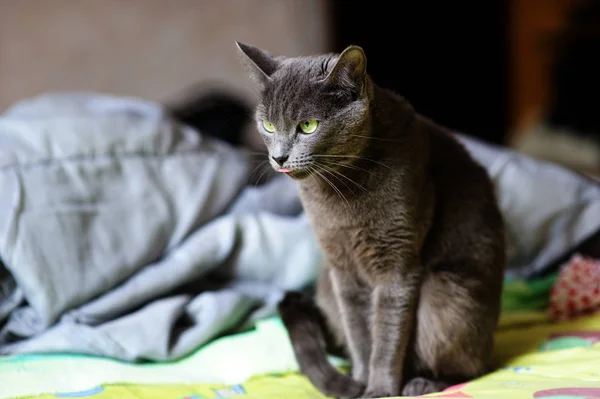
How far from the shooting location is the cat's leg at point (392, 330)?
1.12 meters

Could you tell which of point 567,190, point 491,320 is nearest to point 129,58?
point 567,190

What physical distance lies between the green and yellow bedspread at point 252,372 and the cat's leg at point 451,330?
0.05 meters

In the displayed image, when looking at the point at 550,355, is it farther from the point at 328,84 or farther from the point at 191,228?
the point at 191,228

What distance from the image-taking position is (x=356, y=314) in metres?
1.21

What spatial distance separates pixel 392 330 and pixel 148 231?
0.60 m

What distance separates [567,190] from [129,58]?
6.55ft

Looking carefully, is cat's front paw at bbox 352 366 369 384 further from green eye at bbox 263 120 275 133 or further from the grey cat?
green eye at bbox 263 120 275 133

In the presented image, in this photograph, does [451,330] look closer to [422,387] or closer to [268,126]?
[422,387]

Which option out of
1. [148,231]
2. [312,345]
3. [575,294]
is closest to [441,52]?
[575,294]

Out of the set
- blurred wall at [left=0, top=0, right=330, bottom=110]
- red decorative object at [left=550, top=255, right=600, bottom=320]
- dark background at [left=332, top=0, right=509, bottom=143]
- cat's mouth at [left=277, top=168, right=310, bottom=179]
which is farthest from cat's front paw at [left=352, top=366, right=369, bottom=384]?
Result: dark background at [left=332, top=0, right=509, bottom=143]

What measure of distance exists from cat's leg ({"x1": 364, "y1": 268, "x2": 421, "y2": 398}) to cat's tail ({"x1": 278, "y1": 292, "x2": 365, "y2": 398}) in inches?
→ 2.3

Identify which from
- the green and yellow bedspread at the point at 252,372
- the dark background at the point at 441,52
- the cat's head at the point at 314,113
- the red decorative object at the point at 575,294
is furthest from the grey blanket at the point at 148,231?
the dark background at the point at 441,52

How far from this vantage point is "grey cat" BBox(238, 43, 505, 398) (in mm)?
1010

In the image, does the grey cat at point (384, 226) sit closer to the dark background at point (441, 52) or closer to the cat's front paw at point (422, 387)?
the cat's front paw at point (422, 387)
